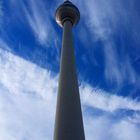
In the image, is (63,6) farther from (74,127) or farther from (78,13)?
(74,127)

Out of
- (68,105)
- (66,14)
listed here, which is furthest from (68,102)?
(66,14)

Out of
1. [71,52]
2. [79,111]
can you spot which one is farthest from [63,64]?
[79,111]

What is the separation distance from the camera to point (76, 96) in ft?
122

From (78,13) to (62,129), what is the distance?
34682 millimetres

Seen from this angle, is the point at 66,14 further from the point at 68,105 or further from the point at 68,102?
the point at 68,105

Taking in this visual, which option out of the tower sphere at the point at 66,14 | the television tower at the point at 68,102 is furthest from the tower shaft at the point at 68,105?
the tower sphere at the point at 66,14

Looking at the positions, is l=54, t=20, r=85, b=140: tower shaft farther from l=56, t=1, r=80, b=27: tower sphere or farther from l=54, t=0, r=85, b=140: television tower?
l=56, t=1, r=80, b=27: tower sphere

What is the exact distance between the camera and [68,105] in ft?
116

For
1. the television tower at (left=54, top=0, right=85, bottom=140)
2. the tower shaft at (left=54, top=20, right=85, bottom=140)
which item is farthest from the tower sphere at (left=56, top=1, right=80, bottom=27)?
the tower shaft at (left=54, top=20, right=85, bottom=140)

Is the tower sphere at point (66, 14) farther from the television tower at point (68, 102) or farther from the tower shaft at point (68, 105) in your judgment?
the tower shaft at point (68, 105)

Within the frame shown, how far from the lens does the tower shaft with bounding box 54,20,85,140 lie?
3156 centimetres

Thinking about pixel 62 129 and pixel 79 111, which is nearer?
pixel 62 129

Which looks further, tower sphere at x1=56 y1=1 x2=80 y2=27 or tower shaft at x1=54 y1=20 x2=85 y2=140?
tower sphere at x1=56 y1=1 x2=80 y2=27

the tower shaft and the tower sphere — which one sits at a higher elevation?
the tower sphere
